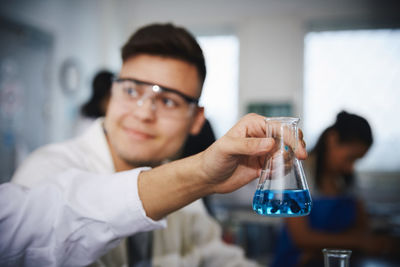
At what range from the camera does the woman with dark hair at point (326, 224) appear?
207cm

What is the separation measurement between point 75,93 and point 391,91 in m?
4.40

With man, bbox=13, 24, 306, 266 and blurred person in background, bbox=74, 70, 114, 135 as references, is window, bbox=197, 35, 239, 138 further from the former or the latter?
man, bbox=13, 24, 306, 266

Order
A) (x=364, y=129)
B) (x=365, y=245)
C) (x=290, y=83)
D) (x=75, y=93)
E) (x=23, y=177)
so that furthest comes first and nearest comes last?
1. (x=290, y=83)
2. (x=75, y=93)
3. (x=365, y=245)
4. (x=364, y=129)
5. (x=23, y=177)

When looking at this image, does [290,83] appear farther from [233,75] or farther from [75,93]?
[75,93]

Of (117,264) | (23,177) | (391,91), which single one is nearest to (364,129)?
(117,264)

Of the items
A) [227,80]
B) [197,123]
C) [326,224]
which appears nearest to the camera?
[197,123]

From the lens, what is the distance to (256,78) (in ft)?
17.4

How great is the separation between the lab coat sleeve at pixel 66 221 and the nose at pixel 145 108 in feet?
1.31

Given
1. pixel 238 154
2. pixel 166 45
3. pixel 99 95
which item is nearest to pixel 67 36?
pixel 99 95

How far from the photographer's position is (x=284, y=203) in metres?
0.66

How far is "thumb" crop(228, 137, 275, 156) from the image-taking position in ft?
2.11

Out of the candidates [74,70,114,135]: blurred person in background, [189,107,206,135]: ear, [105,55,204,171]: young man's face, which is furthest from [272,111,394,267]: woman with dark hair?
[74,70,114,135]: blurred person in background

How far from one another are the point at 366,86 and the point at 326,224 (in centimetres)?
331

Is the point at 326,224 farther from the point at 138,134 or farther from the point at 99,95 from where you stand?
the point at 99,95
